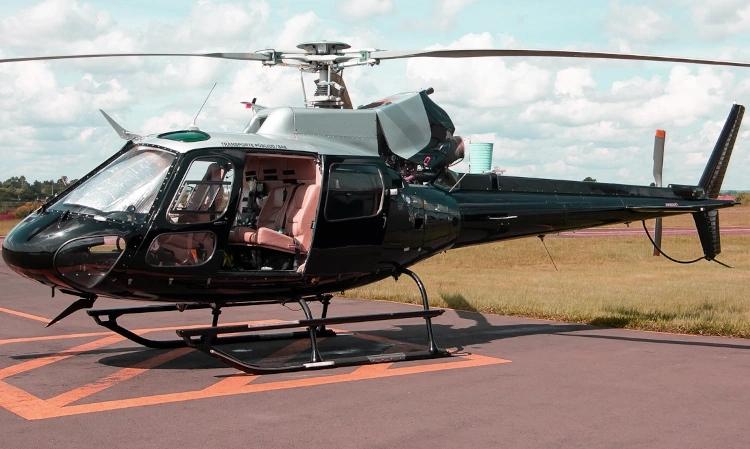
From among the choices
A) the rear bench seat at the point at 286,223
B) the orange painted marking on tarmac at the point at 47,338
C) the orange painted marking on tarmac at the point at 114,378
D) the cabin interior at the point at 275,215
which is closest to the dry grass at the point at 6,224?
the orange painted marking on tarmac at the point at 47,338

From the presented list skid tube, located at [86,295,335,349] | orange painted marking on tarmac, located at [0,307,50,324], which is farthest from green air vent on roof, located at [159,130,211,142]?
orange painted marking on tarmac, located at [0,307,50,324]

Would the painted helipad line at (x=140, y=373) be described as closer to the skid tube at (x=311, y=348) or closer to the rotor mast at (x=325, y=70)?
the skid tube at (x=311, y=348)

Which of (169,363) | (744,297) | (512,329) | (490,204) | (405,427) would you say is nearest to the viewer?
(405,427)

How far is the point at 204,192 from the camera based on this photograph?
928 centimetres

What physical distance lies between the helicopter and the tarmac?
65 centimetres

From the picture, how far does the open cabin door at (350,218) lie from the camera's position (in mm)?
9781

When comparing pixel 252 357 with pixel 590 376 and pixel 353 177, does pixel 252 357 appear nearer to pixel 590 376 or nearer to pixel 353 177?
pixel 353 177

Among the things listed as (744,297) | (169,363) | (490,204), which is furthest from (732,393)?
(744,297)

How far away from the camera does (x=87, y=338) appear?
12.0 metres

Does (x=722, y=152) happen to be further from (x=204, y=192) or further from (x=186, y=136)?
(x=186, y=136)

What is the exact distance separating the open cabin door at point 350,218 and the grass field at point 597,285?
503cm

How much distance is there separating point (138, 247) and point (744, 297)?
13.0 meters

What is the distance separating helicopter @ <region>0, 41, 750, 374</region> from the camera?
8734mm

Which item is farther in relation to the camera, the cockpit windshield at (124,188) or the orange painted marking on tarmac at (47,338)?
the orange painted marking on tarmac at (47,338)
